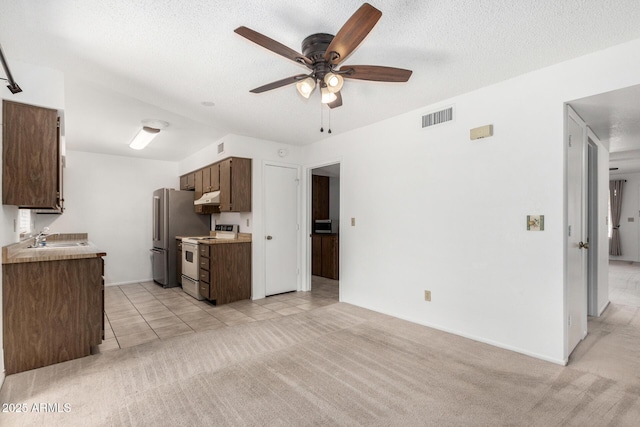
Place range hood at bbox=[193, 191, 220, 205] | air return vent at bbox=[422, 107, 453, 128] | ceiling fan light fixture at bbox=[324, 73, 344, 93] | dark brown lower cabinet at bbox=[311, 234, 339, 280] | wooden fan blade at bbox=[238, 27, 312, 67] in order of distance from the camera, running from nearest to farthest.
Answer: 1. wooden fan blade at bbox=[238, 27, 312, 67]
2. ceiling fan light fixture at bbox=[324, 73, 344, 93]
3. air return vent at bbox=[422, 107, 453, 128]
4. range hood at bbox=[193, 191, 220, 205]
5. dark brown lower cabinet at bbox=[311, 234, 339, 280]

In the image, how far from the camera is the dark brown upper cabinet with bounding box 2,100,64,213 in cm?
245

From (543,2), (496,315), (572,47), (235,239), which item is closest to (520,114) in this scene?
(572,47)

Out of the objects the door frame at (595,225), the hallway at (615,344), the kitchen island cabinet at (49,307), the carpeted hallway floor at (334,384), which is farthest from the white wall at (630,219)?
the kitchen island cabinet at (49,307)

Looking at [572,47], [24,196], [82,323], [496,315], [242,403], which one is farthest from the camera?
[496,315]

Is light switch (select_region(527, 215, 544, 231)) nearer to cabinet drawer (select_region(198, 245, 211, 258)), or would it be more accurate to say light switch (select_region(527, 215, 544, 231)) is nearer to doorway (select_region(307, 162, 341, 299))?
doorway (select_region(307, 162, 341, 299))

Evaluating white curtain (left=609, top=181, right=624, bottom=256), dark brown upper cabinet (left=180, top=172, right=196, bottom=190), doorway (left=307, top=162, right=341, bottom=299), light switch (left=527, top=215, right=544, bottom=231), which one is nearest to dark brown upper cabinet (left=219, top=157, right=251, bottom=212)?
doorway (left=307, top=162, right=341, bottom=299)

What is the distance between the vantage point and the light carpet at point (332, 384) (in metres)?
1.88

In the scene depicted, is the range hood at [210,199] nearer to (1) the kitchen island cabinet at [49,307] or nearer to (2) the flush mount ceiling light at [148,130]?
(2) the flush mount ceiling light at [148,130]

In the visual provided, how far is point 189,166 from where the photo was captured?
20.3ft

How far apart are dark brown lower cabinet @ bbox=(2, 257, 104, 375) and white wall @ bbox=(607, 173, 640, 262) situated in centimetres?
1160

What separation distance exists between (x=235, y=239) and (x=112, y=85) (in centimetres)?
256

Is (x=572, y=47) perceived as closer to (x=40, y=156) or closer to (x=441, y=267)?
(x=441, y=267)

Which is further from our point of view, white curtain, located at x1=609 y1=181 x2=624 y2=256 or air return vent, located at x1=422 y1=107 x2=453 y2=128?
white curtain, located at x1=609 y1=181 x2=624 y2=256

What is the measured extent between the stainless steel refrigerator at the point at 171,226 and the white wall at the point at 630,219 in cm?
1071
